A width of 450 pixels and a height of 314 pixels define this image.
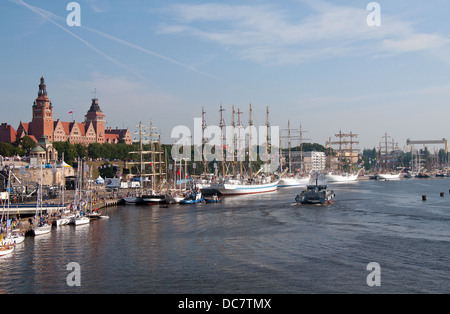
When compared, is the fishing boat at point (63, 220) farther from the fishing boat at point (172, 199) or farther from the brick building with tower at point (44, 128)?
the brick building with tower at point (44, 128)

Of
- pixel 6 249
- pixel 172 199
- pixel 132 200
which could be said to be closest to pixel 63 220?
pixel 6 249

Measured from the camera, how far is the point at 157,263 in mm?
33312

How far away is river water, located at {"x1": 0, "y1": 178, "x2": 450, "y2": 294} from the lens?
2783 centimetres

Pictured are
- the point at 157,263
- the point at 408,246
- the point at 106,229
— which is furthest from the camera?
the point at 106,229

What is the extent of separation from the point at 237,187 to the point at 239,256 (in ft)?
230

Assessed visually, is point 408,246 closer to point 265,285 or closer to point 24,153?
point 265,285

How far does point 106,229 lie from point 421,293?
110ft

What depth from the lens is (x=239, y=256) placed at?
35.1m

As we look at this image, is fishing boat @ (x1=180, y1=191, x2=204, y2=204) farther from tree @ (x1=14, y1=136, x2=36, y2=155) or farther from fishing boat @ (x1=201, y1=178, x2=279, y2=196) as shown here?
tree @ (x1=14, y1=136, x2=36, y2=155)

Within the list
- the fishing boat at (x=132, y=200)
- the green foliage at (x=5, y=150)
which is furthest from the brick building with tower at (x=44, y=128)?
the fishing boat at (x=132, y=200)

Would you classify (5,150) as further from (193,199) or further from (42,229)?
(42,229)

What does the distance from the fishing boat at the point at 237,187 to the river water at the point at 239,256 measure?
43697mm
